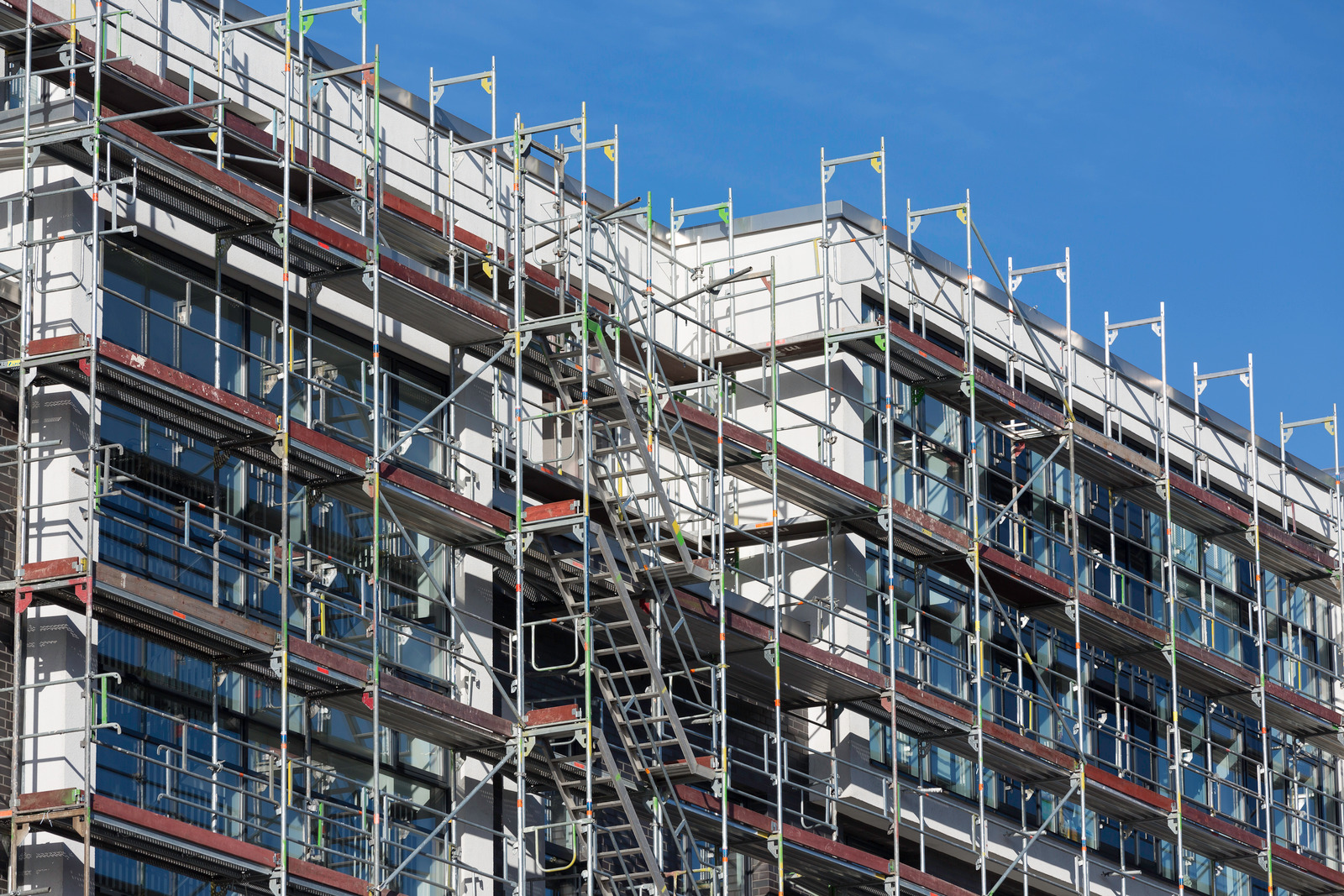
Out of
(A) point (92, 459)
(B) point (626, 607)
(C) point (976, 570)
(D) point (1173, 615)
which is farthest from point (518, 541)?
(D) point (1173, 615)

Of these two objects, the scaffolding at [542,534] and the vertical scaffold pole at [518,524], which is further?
the vertical scaffold pole at [518,524]

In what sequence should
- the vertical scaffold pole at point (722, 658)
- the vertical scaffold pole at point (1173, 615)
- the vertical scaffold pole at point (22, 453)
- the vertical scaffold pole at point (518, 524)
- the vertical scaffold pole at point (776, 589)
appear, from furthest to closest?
1. the vertical scaffold pole at point (1173, 615)
2. the vertical scaffold pole at point (776, 589)
3. the vertical scaffold pole at point (722, 658)
4. the vertical scaffold pole at point (518, 524)
5. the vertical scaffold pole at point (22, 453)

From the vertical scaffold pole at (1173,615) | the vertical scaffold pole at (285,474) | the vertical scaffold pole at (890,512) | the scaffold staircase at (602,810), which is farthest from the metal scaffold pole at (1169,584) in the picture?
the vertical scaffold pole at (285,474)

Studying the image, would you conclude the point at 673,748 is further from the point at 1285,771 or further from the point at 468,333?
the point at 1285,771

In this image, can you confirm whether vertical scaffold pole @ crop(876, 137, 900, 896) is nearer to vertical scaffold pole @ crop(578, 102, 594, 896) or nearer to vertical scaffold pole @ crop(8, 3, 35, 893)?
vertical scaffold pole @ crop(578, 102, 594, 896)

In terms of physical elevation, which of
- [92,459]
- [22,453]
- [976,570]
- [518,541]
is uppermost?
[976,570]

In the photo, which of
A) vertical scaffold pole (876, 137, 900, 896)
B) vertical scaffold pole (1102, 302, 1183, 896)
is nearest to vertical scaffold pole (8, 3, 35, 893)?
vertical scaffold pole (876, 137, 900, 896)

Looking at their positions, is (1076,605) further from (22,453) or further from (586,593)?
(22,453)

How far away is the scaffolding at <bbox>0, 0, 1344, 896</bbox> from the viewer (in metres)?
24.8

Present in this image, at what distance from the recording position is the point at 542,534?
2877 cm

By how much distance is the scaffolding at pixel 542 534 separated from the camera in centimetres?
2478

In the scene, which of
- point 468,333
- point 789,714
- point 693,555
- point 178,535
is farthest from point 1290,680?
point 178,535

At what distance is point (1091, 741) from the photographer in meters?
38.3

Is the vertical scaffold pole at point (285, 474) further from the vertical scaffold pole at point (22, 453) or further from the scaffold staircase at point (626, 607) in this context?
the scaffold staircase at point (626, 607)
